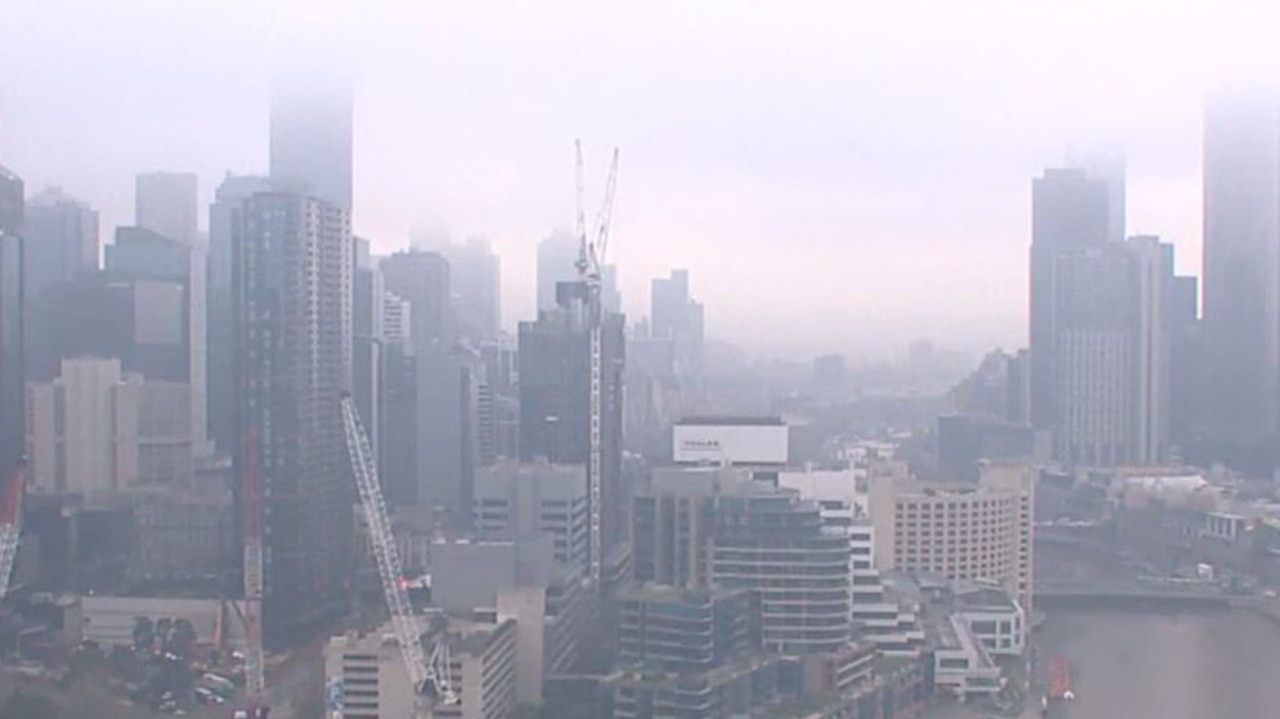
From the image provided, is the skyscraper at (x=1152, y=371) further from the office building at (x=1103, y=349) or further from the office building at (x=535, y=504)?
the office building at (x=535, y=504)

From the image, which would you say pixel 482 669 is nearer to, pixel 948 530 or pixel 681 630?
pixel 681 630

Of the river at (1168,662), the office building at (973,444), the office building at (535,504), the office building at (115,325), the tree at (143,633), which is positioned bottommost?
the river at (1168,662)

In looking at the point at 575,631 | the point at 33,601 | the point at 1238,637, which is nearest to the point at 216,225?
the point at 33,601

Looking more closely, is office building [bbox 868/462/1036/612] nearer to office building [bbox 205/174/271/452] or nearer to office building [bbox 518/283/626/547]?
office building [bbox 518/283/626/547]

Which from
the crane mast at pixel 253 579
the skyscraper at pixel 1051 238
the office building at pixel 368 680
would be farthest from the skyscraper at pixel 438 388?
the skyscraper at pixel 1051 238

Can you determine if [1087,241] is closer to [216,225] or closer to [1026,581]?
[1026,581]

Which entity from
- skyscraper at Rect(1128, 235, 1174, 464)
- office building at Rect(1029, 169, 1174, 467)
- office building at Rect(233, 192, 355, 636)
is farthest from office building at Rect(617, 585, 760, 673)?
skyscraper at Rect(1128, 235, 1174, 464)
